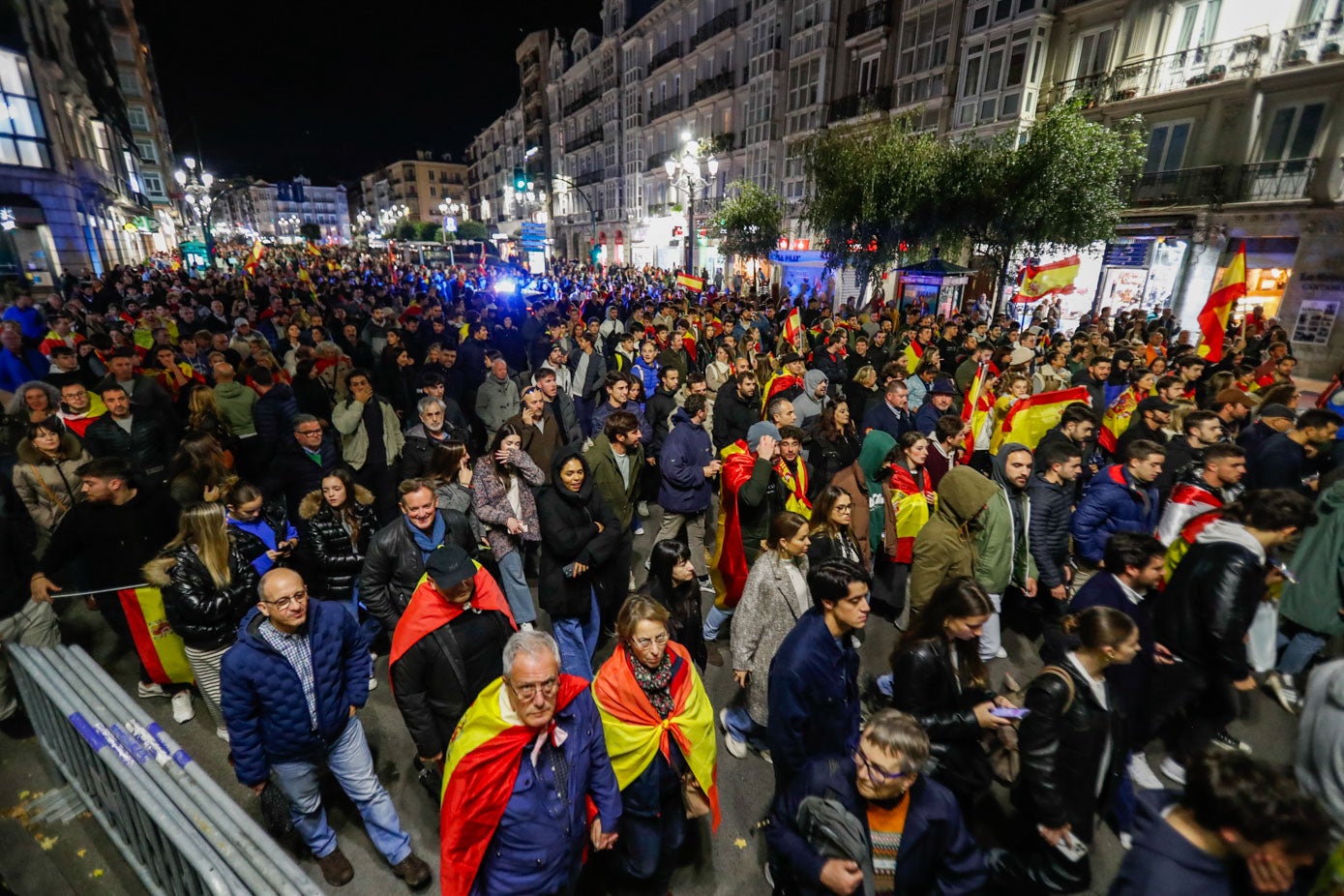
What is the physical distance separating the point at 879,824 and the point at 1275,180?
22.2 metres

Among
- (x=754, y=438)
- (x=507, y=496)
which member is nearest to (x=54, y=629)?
(x=507, y=496)

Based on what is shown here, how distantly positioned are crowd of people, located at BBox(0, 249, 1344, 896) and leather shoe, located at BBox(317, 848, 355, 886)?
3cm

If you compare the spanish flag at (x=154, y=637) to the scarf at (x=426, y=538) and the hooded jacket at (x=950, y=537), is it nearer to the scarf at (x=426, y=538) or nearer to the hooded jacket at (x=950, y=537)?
the scarf at (x=426, y=538)

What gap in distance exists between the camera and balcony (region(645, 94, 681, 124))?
40312 mm

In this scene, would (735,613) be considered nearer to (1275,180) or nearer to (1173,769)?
(1173,769)

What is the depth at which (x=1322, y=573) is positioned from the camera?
13.9 feet

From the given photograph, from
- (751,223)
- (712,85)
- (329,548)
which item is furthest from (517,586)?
(712,85)

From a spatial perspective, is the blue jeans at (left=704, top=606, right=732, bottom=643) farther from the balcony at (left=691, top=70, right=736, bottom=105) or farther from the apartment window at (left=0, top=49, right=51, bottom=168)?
the balcony at (left=691, top=70, right=736, bottom=105)

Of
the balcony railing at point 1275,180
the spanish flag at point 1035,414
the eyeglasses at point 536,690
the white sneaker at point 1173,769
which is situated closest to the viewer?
the eyeglasses at point 536,690

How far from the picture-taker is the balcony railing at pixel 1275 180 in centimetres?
1573

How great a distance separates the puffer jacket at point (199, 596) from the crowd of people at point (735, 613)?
0.06 ft

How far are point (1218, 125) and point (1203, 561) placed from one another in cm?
2058

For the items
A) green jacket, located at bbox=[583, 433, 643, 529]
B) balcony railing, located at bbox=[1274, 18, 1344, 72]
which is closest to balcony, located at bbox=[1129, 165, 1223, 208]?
balcony railing, located at bbox=[1274, 18, 1344, 72]

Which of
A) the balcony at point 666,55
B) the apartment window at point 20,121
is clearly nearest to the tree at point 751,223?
the balcony at point 666,55
